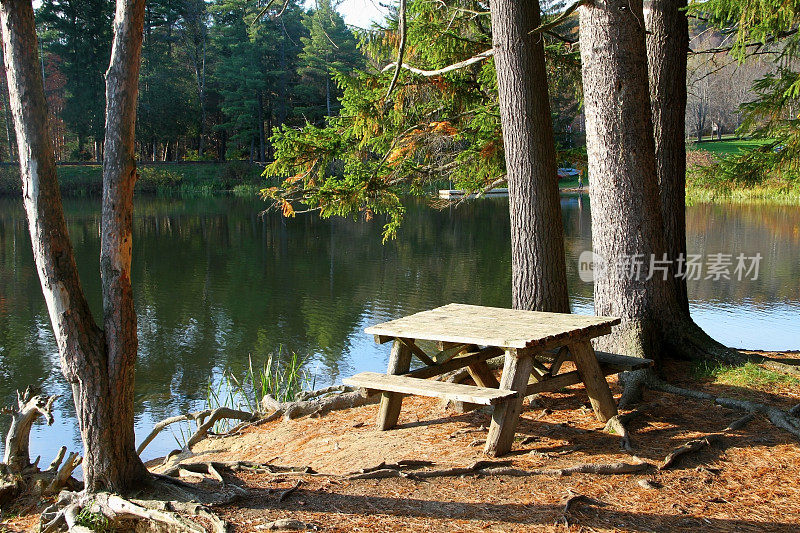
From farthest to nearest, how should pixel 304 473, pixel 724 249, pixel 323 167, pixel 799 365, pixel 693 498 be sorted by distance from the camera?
pixel 724 249 < pixel 323 167 < pixel 799 365 < pixel 304 473 < pixel 693 498

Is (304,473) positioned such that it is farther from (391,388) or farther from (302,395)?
(302,395)

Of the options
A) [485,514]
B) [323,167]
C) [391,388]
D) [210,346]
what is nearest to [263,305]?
[210,346]

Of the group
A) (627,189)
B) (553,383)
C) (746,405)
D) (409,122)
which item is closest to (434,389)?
(553,383)

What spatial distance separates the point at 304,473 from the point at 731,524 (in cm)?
206

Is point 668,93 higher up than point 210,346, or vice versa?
point 668,93

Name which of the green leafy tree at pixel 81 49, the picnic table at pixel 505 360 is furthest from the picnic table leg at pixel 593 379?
the green leafy tree at pixel 81 49

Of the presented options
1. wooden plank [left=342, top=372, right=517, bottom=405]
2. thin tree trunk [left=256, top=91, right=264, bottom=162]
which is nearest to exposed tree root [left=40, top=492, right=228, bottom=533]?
wooden plank [left=342, top=372, right=517, bottom=405]

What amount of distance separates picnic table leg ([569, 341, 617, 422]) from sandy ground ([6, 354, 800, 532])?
0.12m

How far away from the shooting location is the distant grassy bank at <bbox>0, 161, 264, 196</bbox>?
127ft

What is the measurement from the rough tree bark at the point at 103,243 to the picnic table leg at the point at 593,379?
2574mm

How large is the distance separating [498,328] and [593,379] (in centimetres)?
69

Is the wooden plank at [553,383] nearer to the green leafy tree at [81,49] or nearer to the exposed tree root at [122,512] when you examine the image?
the exposed tree root at [122,512]

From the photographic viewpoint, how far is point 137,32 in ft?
11.3

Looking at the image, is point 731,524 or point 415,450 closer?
point 731,524
